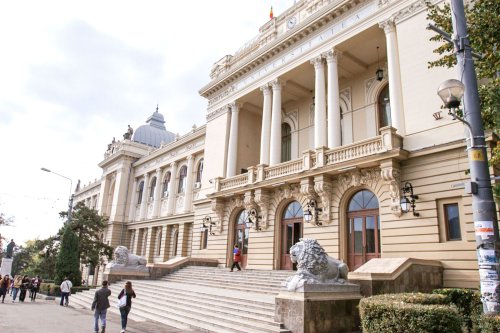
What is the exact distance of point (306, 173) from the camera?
727 inches

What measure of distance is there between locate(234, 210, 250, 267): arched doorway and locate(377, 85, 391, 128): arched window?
974cm

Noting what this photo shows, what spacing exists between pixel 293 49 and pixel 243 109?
6.99m

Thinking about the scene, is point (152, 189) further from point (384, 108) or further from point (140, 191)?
point (384, 108)

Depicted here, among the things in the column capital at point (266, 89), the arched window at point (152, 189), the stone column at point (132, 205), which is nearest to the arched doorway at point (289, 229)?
the column capital at point (266, 89)

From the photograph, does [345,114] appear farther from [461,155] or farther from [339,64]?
[461,155]

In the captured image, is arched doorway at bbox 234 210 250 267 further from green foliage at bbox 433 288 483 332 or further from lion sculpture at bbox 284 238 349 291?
green foliage at bbox 433 288 483 332

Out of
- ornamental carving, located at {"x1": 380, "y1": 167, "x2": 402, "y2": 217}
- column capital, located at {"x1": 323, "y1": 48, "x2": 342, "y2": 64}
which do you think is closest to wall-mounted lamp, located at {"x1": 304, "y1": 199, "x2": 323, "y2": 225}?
ornamental carving, located at {"x1": 380, "y1": 167, "x2": 402, "y2": 217}

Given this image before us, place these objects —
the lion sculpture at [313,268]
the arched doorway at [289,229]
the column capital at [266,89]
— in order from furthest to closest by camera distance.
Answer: the column capital at [266,89] → the arched doorway at [289,229] → the lion sculpture at [313,268]

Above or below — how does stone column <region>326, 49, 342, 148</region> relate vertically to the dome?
below

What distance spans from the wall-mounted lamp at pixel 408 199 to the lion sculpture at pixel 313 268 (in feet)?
16.7

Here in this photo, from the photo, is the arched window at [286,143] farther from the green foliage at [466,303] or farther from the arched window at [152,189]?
the arched window at [152,189]

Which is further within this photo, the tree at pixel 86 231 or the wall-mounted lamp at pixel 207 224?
the tree at pixel 86 231

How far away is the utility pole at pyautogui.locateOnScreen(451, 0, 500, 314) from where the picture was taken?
5500 mm

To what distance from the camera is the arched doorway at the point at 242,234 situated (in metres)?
22.9
